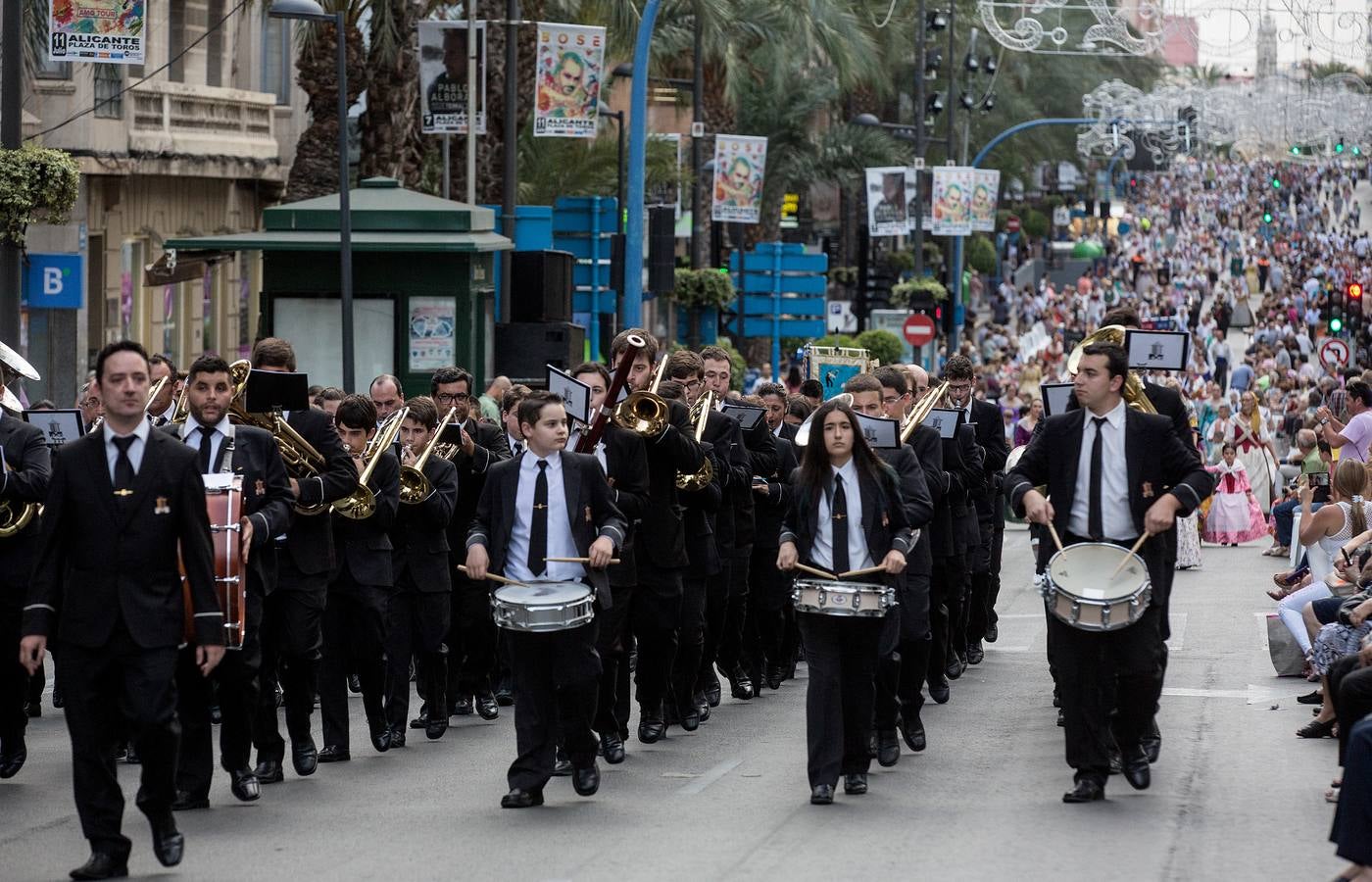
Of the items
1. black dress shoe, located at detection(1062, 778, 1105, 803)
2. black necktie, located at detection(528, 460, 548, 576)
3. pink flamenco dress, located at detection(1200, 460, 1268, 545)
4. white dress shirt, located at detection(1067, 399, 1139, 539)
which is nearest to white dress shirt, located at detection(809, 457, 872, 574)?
white dress shirt, located at detection(1067, 399, 1139, 539)

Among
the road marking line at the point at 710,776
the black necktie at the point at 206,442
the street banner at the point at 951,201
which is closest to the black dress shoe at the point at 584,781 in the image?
the road marking line at the point at 710,776

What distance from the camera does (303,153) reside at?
29.8 m

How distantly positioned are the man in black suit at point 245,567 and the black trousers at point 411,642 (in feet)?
5.73

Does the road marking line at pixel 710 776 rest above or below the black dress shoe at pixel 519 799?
below

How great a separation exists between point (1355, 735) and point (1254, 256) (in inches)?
3266

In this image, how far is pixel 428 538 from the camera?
12383 millimetres

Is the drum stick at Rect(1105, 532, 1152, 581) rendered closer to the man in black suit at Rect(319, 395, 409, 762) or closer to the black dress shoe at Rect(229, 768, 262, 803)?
the man in black suit at Rect(319, 395, 409, 762)

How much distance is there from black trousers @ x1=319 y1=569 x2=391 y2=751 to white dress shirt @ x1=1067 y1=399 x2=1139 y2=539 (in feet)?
11.5

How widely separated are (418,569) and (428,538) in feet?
0.57

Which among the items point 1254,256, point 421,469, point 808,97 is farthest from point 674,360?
point 1254,256

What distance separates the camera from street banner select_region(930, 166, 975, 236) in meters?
43.9

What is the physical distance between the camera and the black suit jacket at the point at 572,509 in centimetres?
1034

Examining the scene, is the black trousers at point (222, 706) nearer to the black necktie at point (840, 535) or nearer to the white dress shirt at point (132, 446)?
the white dress shirt at point (132, 446)

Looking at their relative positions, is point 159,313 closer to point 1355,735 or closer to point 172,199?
point 172,199
